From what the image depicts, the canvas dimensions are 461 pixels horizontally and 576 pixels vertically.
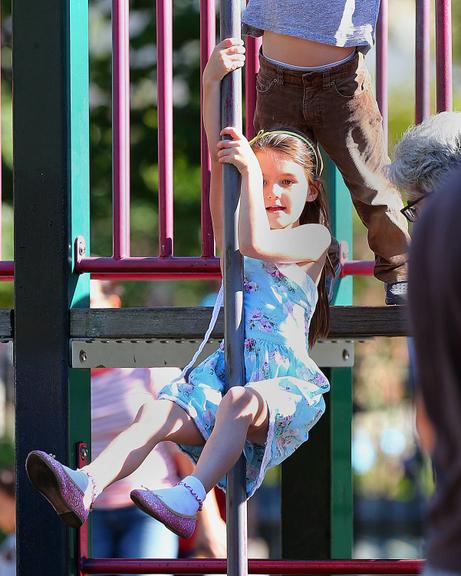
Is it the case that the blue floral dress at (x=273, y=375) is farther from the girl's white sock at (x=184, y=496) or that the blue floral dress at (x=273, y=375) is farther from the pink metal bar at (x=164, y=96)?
the pink metal bar at (x=164, y=96)

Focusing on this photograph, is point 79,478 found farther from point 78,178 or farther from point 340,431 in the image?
point 340,431

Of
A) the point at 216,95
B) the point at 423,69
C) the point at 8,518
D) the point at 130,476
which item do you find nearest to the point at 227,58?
the point at 216,95

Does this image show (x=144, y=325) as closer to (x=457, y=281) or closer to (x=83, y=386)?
(x=83, y=386)

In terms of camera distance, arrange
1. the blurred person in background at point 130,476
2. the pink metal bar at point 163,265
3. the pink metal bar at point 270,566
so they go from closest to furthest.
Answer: the pink metal bar at point 270,566 < the pink metal bar at point 163,265 < the blurred person in background at point 130,476

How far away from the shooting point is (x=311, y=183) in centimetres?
303

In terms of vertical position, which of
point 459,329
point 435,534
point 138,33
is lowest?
point 435,534

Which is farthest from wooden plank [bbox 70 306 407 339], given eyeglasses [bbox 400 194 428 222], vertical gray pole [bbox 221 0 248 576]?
vertical gray pole [bbox 221 0 248 576]

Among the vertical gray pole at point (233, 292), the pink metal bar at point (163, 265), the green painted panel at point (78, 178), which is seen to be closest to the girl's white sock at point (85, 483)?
the vertical gray pole at point (233, 292)

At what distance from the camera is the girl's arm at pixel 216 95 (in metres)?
2.51

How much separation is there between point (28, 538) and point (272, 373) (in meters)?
0.88

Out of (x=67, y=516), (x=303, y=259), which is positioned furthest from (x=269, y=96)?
(x=67, y=516)

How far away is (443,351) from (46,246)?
81.1 inches

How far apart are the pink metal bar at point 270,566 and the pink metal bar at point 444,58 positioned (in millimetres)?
1278

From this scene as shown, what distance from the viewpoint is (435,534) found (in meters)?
1.34
